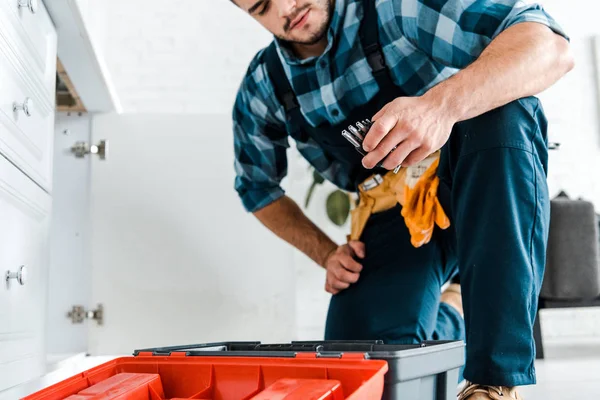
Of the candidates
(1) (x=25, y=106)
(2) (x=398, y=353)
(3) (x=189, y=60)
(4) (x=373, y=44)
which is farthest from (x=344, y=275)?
(3) (x=189, y=60)

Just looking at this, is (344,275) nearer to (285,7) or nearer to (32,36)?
(285,7)

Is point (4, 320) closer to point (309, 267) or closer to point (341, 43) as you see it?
point (341, 43)

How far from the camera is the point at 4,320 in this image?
991mm

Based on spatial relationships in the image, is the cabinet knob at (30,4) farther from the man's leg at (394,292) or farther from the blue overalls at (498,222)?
the man's leg at (394,292)

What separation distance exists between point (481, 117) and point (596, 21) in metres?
2.85

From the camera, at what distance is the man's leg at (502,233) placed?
2.52 feet

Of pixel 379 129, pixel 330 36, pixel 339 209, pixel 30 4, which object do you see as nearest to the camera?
pixel 379 129

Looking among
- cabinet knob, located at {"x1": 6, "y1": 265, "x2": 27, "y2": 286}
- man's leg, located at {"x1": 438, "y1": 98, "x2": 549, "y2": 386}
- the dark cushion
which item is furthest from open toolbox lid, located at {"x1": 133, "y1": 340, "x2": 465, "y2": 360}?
the dark cushion

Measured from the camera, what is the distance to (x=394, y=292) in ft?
4.10

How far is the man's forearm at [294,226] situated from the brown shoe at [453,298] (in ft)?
0.92

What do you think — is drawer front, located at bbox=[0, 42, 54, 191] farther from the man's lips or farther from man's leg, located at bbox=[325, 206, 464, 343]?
man's leg, located at bbox=[325, 206, 464, 343]

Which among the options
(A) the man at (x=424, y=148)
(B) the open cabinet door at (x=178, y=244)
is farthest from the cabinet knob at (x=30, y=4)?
(B) the open cabinet door at (x=178, y=244)

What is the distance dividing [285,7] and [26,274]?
63 centimetres

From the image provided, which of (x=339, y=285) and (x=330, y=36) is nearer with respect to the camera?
(x=330, y=36)
